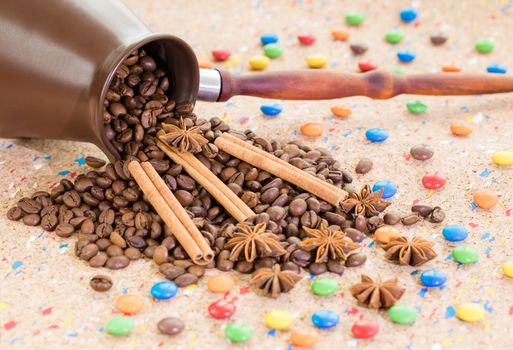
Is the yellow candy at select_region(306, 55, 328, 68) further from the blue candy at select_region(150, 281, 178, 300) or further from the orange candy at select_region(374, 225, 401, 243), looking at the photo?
the blue candy at select_region(150, 281, 178, 300)

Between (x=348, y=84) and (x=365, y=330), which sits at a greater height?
(x=348, y=84)

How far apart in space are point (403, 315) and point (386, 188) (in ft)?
1.34

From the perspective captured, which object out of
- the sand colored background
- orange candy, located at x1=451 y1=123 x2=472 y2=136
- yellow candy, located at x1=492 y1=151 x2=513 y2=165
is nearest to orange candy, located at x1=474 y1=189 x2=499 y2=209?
the sand colored background

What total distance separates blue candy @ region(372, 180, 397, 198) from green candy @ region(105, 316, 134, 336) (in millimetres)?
607

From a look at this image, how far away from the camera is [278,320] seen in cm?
145

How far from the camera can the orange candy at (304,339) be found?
140cm

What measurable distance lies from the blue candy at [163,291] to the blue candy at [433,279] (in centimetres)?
43

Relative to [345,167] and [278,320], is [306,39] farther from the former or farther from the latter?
[278,320]

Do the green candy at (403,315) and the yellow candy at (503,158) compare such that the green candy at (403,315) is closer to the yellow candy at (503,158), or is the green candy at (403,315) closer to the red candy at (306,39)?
the yellow candy at (503,158)

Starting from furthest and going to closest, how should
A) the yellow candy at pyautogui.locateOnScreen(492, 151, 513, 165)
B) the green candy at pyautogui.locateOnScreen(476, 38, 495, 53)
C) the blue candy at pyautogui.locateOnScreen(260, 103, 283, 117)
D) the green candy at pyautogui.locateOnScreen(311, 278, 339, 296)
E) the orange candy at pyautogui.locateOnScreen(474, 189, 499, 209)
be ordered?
the green candy at pyautogui.locateOnScreen(476, 38, 495, 53), the blue candy at pyautogui.locateOnScreen(260, 103, 283, 117), the yellow candy at pyautogui.locateOnScreen(492, 151, 513, 165), the orange candy at pyautogui.locateOnScreen(474, 189, 499, 209), the green candy at pyautogui.locateOnScreen(311, 278, 339, 296)

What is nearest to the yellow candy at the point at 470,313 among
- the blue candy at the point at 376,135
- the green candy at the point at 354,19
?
the blue candy at the point at 376,135

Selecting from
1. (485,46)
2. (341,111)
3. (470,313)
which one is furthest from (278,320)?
(485,46)

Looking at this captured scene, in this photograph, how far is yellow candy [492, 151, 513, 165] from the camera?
188 cm

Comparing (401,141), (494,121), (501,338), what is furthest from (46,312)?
(494,121)
